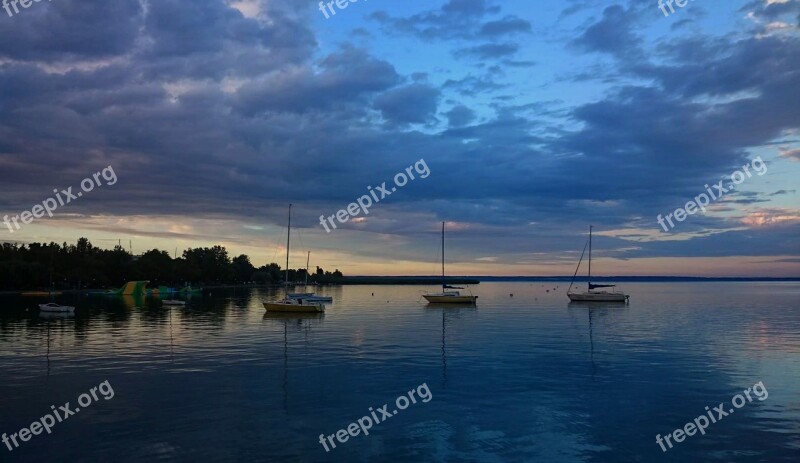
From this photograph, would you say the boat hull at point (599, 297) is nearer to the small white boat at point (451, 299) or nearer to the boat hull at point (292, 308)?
the small white boat at point (451, 299)

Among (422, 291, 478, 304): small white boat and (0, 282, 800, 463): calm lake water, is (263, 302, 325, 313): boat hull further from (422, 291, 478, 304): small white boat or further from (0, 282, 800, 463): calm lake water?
(422, 291, 478, 304): small white boat

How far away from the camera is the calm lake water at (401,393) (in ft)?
66.2

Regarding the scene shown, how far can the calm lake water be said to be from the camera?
66.2 feet

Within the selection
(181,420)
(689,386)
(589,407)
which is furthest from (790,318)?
(181,420)

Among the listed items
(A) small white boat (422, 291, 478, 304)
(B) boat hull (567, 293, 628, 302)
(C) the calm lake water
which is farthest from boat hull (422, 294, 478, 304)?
(C) the calm lake water

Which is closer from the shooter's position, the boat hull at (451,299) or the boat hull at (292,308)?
the boat hull at (292,308)

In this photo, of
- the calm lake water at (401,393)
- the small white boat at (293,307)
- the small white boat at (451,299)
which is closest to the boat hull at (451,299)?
the small white boat at (451,299)

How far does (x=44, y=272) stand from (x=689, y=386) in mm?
173737

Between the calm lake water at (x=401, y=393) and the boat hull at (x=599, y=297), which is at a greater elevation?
the boat hull at (x=599, y=297)

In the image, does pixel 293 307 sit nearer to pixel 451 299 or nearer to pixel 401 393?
pixel 451 299

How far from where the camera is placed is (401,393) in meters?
28.7

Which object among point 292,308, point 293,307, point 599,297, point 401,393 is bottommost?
point 401,393

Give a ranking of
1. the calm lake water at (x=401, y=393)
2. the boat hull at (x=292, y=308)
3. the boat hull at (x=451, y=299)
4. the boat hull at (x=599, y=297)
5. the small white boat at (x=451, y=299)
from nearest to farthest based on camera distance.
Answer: the calm lake water at (x=401, y=393) < the boat hull at (x=292, y=308) < the boat hull at (x=451, y=299) < the small white boat at (x=451, y=299) < the boat hull at (x=599, y=297)

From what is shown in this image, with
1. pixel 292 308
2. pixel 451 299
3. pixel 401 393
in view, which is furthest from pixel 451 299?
pixel 401 393
